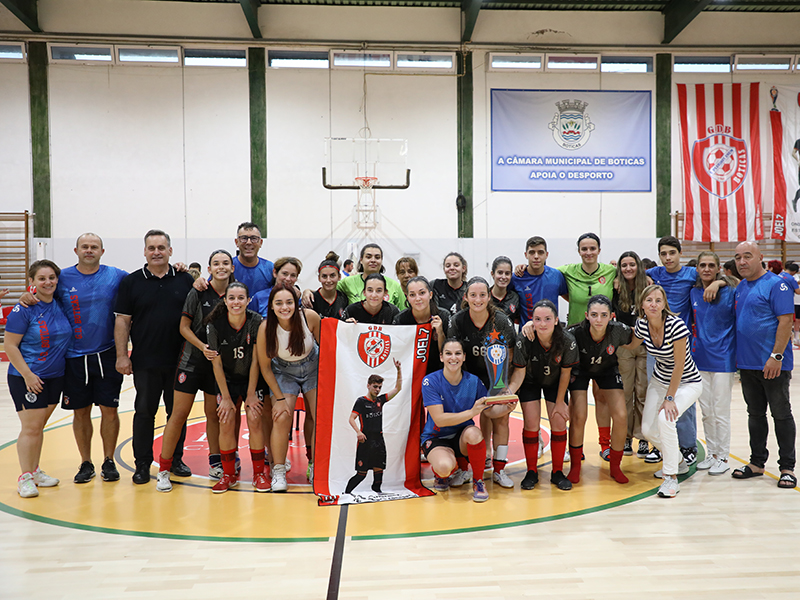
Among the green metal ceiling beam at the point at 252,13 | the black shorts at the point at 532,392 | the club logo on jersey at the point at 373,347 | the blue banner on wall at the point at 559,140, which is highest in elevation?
the green metal ceiling beam at the point at 252,13

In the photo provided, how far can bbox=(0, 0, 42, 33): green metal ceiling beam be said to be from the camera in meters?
11.6

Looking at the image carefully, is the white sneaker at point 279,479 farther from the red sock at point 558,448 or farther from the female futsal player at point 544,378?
the red sock at point 558,448

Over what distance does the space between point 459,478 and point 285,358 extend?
168 centimetres

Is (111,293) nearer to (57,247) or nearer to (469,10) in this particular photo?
(57,247)

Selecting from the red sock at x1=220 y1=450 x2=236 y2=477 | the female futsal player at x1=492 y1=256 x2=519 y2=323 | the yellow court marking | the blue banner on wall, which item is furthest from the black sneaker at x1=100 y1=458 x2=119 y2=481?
the blue banner on wall

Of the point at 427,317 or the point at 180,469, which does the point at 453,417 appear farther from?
the point at 180,469

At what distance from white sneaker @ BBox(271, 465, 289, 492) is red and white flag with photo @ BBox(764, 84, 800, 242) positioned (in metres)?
13.2

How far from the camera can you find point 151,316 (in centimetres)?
461

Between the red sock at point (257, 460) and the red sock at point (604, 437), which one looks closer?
the red sock at point (257, 460)

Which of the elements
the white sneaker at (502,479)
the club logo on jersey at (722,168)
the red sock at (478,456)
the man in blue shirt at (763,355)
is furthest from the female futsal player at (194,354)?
the club logo on jersey at (722,168)

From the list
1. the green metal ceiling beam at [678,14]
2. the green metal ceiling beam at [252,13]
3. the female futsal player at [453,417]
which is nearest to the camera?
the female futsal player at [453,417]

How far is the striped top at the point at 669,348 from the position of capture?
445 centimetres

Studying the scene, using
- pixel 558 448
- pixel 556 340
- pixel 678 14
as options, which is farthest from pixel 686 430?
pixel 678 14

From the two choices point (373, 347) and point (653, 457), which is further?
point (653, 457)
